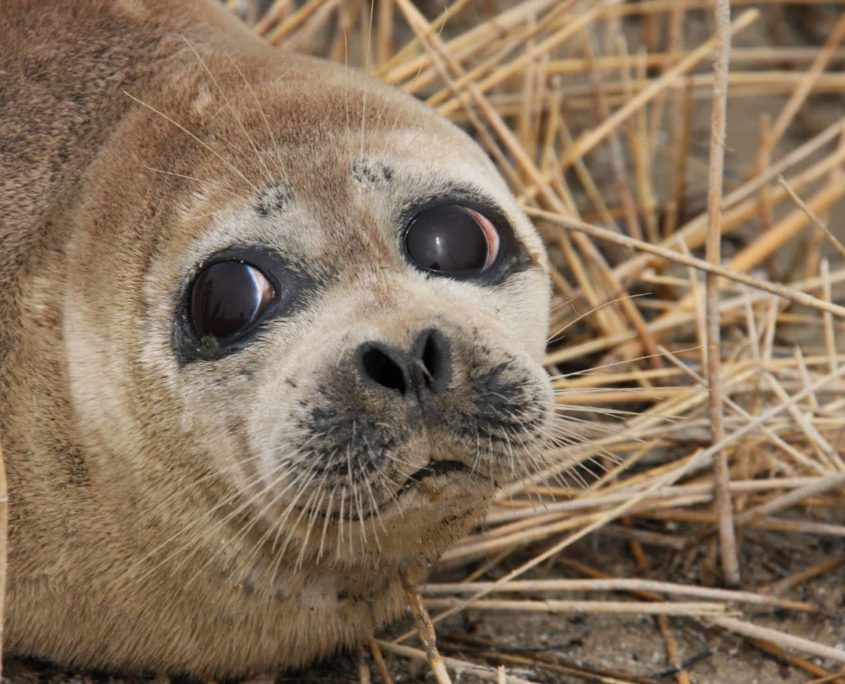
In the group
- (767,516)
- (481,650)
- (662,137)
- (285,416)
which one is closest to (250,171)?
(285,416)

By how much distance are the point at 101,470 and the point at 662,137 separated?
373cm

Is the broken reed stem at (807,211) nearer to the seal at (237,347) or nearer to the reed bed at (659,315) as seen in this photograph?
the reed bed at (659,315)

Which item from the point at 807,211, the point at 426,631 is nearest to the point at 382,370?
the point at 426,631

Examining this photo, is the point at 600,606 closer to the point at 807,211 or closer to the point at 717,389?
the point at 717,389

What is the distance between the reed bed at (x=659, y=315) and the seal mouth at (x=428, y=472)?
48 cm

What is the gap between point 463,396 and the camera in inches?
101

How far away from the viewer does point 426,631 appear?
9.96 ft

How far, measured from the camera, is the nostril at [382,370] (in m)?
2.50

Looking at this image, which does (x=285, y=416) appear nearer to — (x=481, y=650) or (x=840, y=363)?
(x=481, y=650)

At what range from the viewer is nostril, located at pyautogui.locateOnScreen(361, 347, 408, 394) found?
8.21 feet

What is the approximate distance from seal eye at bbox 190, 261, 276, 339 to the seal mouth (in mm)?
498

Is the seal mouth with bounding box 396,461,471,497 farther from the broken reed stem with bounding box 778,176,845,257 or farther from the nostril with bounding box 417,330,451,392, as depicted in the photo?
the broken reed stem with bounding box 778,176,845,257

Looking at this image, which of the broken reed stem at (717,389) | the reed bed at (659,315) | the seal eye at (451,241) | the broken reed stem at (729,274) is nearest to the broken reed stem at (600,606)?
the reed bed at (659,315)

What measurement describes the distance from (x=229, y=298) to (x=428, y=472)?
1.92 feet
